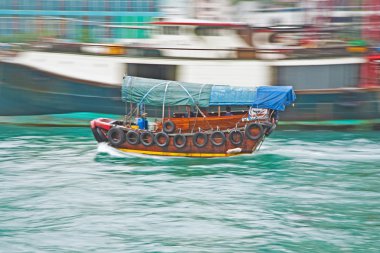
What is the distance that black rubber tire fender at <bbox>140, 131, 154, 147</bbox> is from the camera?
27125mm

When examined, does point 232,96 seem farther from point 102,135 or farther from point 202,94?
point 102,135

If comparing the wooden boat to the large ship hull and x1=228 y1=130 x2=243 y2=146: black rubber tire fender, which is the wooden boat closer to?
x1=228 y1=130 x2=243 y2=146: black rubber tire fender

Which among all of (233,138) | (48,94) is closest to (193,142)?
(233,138)

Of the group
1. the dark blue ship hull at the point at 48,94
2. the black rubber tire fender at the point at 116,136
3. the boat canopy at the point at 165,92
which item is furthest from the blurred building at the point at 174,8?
the black rubber tire fender at the point at 116,136

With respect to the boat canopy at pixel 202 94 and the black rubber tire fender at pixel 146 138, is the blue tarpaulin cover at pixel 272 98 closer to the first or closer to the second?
the boat canopy at pixel 202 94

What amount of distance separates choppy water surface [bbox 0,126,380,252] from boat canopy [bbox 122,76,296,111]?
186 centimetres

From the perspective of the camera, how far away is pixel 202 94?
90.2 feet

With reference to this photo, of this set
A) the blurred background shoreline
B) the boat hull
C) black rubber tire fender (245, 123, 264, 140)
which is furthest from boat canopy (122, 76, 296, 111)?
the blurred background shoreline

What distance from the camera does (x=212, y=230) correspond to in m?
20.2

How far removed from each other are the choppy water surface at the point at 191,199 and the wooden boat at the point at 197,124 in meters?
0.40

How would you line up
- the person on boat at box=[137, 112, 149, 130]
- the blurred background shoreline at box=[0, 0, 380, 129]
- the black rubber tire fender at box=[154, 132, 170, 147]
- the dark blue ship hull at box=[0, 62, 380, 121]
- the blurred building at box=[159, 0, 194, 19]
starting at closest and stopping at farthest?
the black rubber tire fender at box=[154, 132, 170, 147] < the person on boat at box=[137, 112, 149, 130] < the dark blue ship hull at box=[0, 62, 380, 121] < the blurred background shoreline at box=[0, 0, 380, 129] < the blurred building at box=[159, 0, 194, 19]

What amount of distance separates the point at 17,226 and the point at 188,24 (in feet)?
48.3

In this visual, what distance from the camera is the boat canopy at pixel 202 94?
27.1 metres

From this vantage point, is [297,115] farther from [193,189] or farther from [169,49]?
[193,189]
